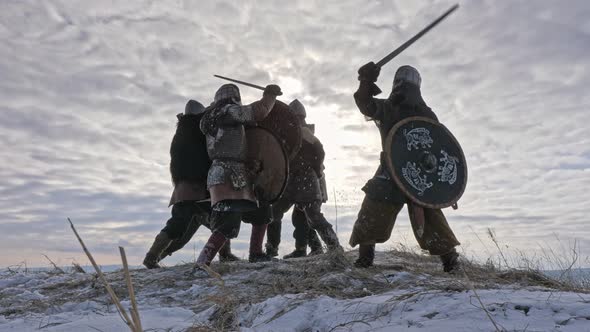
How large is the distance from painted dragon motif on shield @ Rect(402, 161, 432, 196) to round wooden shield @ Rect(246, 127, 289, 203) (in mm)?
1374

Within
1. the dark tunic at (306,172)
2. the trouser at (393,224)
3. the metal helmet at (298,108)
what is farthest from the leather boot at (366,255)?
the metal helmet at (298,108)

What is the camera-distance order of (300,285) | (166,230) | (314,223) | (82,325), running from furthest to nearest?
(314,223)
(166,230)
(300,285)
(82,325)

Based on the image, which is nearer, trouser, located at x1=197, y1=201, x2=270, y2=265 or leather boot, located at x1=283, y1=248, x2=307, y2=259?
trouser, located at x1=197, y1=201, x2=270, y2=265

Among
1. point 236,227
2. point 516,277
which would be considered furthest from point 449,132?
point 236,227

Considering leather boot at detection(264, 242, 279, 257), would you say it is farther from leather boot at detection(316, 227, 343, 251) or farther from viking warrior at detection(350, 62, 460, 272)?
viking warrior at detection(350, 62, 460, 272)

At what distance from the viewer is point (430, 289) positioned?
2641 millimetres

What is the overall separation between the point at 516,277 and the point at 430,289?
152cm

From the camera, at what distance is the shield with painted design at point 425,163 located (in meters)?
3.86

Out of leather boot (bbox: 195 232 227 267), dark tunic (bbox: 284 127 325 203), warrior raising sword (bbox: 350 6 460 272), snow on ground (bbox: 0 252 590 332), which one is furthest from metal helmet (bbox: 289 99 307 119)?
leather boot (bbox: 195 232 227 267)

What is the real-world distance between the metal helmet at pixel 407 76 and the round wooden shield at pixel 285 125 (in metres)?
1.26

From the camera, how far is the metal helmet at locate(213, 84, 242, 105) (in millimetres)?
5059

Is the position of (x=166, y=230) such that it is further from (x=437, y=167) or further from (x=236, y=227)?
(x=437, y=167)

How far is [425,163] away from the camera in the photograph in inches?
154

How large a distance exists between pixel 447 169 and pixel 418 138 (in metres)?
0.34
